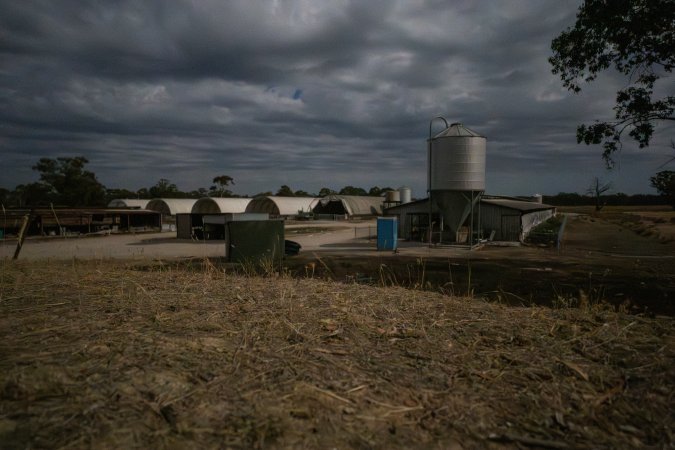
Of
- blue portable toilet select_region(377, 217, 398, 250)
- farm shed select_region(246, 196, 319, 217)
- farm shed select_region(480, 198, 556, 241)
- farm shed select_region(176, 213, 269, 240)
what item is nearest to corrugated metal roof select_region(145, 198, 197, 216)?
farm shed select_region(246, 196, 319, 217)

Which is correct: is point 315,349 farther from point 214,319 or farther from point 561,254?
point 561,254

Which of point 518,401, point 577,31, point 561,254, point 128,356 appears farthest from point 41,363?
point 561,254

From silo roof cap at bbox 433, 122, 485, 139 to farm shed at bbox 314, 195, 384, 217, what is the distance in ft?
116

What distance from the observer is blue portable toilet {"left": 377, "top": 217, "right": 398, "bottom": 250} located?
1048 inches

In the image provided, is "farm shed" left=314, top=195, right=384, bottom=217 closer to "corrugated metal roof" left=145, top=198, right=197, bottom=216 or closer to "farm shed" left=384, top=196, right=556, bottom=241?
"corrugated metal roof" left=145, top=198, right=197, bottom=216

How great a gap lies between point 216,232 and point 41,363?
31.0 meters

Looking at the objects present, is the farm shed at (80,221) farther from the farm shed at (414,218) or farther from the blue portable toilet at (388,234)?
the farm shed at (414,218)

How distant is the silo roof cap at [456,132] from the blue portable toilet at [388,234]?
312 inches

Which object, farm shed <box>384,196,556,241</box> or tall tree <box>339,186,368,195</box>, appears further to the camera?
tall tree <box>339,186,368,195</box>

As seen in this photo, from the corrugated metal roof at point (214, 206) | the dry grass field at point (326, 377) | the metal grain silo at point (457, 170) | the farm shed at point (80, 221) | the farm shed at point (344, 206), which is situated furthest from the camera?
the farm shed at point (344, 206)

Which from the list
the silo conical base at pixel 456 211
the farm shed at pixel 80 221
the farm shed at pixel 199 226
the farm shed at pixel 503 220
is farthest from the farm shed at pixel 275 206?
the farm shed at pixel 503 220

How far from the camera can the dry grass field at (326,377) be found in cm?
244

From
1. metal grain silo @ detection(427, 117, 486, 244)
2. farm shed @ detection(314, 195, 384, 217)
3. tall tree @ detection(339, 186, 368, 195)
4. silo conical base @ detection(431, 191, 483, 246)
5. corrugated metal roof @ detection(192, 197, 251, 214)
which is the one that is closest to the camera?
metal grain silo @ detection(427, 117, 486, 244)

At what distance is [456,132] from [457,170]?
2.84m
